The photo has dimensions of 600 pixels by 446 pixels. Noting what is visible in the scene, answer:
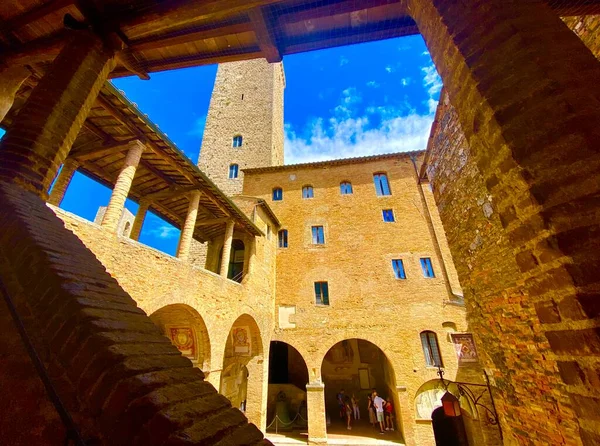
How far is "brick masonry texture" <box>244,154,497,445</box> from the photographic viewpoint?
12.7 m

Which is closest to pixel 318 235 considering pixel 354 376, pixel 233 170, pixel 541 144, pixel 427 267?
pixel 427 267

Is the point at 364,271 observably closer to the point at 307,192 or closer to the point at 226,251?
the point at 307,192

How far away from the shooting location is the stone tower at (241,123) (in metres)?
22.4

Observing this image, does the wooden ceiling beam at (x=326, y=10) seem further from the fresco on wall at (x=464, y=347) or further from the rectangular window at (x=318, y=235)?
the rectangular window at (x=318, y=235)

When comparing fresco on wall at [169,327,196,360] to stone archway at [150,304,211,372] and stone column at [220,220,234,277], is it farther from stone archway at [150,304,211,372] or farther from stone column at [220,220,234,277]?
stone column at [220,220,234,277]

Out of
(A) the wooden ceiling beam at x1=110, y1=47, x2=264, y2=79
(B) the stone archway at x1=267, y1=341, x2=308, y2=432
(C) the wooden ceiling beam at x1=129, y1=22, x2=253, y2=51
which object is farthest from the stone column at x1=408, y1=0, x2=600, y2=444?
(B) the stone archway at x1=267, y1=341, x2=308, y2=432

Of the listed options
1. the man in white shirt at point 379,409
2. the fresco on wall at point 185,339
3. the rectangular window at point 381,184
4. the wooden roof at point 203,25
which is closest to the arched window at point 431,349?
the man in white shirt at point 379,409

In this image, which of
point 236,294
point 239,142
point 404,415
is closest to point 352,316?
point 404,415

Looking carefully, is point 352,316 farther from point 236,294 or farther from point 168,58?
point 168,58

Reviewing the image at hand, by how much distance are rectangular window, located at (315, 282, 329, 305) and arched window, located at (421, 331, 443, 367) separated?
16.4 feet

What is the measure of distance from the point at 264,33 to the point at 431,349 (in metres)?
14.2

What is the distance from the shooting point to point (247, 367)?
1191cm

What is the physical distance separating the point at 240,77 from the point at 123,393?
31.1 metres

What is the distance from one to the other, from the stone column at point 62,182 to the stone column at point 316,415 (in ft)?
40.3
